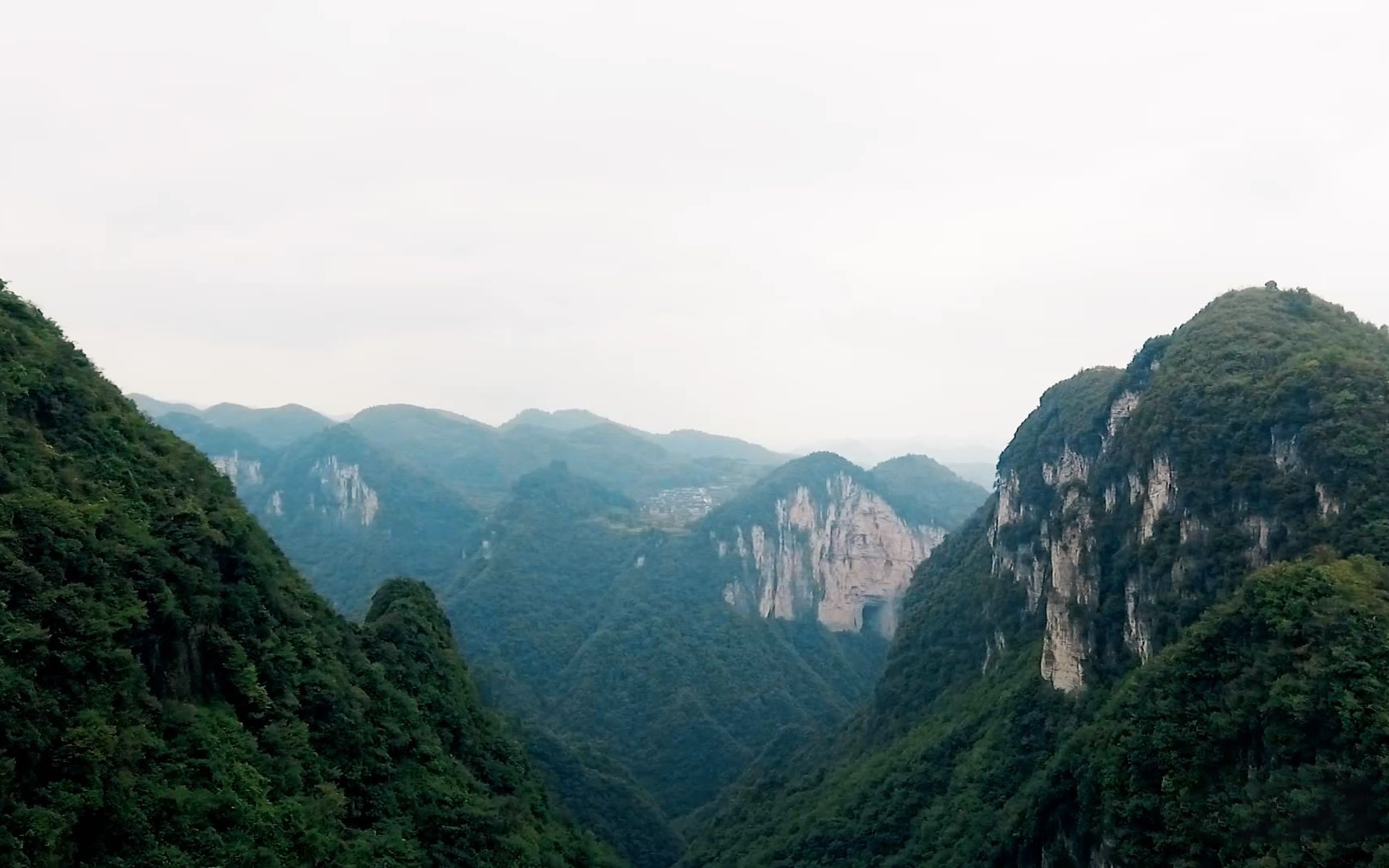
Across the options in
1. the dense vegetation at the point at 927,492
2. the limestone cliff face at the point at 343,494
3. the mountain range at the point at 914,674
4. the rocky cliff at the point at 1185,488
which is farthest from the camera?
the limestone cliff face at the point at 343,494

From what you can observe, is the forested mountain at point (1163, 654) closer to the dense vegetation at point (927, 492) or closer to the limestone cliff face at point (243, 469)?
the dense vegetation at point (927, 492)

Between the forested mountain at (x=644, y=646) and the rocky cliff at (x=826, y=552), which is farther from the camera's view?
the rocky cliff at (x=826, y=552)

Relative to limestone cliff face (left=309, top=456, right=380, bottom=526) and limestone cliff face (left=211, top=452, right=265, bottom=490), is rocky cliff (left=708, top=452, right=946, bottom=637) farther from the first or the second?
limestone cliff face (left=211, top=452, right=265, bottom=490)

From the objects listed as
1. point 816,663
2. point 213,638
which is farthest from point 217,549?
point 816,663

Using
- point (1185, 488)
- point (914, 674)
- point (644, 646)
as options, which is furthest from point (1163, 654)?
point (644, 646)

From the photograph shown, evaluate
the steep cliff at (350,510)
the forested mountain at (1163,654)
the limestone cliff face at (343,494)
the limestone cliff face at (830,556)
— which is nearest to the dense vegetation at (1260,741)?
the forested mountain at (1163,654)

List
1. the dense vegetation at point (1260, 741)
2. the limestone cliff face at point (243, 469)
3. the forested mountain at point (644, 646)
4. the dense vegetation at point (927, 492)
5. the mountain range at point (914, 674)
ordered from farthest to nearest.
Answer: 1. the limestone cliff face at point (243, 469)
2. the dense vegetation at point (927, 492)
3. the forested mountain at point (644, 646)
4. the mountain range at point (914, 674)
5. the dense vegetation at point (1260, 741)

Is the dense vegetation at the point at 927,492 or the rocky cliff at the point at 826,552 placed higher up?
the dense vegetation at the point at 927,492
